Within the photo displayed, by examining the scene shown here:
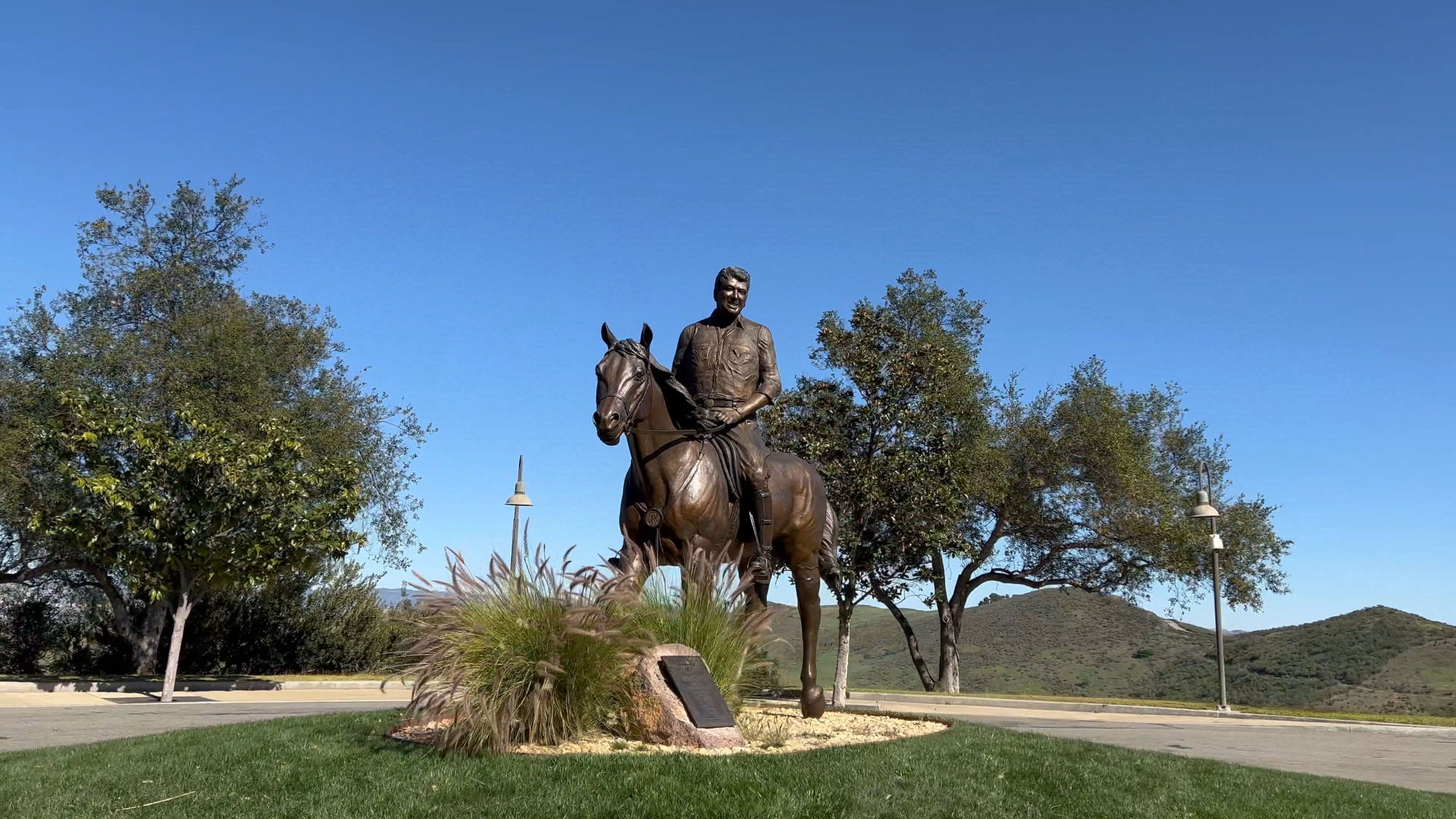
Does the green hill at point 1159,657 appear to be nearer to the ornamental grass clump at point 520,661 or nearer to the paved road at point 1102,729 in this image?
the paved road at point 1102,729

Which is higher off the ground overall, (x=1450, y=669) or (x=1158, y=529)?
(x=1158, y=529)

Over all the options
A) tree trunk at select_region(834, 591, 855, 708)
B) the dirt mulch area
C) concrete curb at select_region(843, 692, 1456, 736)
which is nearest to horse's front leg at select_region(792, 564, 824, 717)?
the dirt mulch area

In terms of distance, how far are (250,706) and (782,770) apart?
1526cm

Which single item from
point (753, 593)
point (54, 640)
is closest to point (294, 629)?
point (54, 640)

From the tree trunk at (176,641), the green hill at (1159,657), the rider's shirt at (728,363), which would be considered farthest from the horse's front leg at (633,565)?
the green hill at (1159,657)

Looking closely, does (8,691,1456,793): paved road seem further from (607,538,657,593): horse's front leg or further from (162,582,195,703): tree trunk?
(607,538,657,593): horse's front leg

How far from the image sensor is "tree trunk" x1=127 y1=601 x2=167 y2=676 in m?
27.2

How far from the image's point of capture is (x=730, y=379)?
33.2 feet

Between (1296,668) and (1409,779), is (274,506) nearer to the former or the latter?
(1409,779)

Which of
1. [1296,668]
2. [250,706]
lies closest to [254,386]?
[250,706]

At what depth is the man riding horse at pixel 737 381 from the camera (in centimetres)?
967

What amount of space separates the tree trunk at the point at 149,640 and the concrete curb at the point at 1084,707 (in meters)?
17.8

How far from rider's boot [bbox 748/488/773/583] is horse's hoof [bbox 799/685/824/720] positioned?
1.33 metres

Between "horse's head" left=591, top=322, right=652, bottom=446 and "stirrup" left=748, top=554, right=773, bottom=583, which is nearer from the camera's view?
"horse's head" left=591, top=322, right=652, bottom=446
